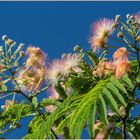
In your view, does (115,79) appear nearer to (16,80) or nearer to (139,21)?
(139,21)

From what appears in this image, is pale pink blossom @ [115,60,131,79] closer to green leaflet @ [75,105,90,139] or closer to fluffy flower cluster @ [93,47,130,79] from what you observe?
fluffy flower cluster @ [93,47,130,79]

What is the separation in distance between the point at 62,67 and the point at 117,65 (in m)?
0.40

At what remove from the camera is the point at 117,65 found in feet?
9.78

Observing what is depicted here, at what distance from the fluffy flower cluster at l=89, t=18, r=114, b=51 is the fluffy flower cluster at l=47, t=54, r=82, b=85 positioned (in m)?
0.18

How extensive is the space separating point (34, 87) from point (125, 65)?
2.94 ft

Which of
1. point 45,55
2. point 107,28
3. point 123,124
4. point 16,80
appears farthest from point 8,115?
point 123,124

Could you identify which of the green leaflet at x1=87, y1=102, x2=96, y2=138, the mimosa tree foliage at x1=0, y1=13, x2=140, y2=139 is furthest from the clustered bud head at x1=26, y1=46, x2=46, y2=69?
the green leaflet at x1=87, y1=102, x2=96, y2=138

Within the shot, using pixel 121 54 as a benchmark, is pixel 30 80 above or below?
above

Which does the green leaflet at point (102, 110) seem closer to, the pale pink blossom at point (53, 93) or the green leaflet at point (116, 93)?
the green leaflet at point (116, 93)

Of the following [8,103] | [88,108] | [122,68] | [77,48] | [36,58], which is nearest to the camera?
[88,108]

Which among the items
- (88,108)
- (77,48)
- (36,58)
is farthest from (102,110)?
(36,58)

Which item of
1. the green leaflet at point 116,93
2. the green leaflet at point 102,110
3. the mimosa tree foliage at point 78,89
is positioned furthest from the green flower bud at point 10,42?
the green leaflet at point 102,110

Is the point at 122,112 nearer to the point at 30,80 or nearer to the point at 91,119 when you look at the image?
the point at 91,119

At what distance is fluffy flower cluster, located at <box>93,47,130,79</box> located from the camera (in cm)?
291
